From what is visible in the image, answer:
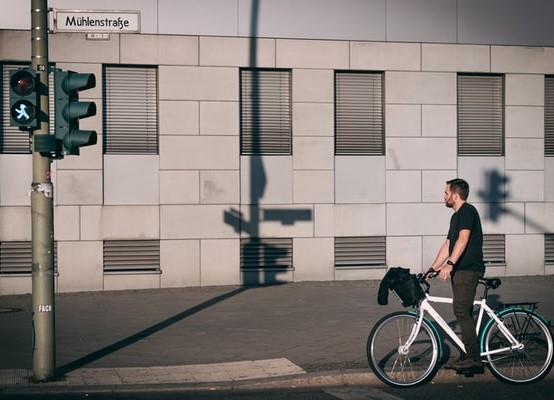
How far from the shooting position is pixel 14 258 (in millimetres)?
16812

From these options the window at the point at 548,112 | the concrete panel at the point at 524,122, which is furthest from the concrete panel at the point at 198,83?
the window at the point at 548,112

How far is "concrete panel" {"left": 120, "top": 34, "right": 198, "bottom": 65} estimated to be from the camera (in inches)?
673

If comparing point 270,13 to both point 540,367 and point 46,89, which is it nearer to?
point 46,89

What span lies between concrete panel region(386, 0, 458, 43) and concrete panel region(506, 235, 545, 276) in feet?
14.5

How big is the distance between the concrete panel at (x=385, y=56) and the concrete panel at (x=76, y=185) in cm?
564

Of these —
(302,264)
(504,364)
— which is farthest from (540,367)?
(302,264)

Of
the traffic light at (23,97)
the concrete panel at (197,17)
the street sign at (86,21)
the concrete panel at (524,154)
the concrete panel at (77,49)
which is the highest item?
the concrete panel at (197,17)

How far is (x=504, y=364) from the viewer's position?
9.28 metres

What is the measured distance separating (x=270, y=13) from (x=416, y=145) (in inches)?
157

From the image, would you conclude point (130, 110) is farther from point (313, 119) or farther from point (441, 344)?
point (441, 344)

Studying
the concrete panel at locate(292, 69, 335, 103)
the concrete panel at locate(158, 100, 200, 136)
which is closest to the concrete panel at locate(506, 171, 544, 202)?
the concrete panel at locate(292, 69, 335, 103)

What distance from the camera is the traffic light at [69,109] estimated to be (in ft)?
30.8

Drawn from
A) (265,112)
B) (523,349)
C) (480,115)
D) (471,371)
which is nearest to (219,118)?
(265,112)

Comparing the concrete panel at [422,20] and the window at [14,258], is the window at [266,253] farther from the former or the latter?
the concrete panel at [422,20]
